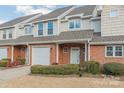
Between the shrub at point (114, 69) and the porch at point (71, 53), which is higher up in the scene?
the porch at point (71, 53)

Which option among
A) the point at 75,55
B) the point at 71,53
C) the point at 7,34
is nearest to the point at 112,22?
the point at 75,55

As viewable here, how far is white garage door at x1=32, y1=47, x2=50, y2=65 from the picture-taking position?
74.9ft

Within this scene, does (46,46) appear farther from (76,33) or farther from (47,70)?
(47,70)

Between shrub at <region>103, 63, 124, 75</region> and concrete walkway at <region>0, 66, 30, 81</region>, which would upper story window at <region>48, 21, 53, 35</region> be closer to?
concrete walkway at <region>0, 66, 30, 81</region>

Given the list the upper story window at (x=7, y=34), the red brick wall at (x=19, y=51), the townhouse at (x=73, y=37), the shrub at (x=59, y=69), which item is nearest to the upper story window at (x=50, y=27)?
the townhouse at (x=73, y=37)

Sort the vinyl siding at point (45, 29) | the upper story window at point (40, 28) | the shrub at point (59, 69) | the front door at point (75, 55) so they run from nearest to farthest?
the shrub at point (59, 69), the front door at point (75, 55), the vinyl siding at point (45, 29), the upper story window at point (40, 28)

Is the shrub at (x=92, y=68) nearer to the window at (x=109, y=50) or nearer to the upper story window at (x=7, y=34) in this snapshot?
the window at (x=109, y=50)

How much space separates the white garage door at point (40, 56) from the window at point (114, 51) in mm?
7673

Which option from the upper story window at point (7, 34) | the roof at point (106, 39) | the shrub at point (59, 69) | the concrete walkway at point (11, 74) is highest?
the upper story window at point (7, 34)

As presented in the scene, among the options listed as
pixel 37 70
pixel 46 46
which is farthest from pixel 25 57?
pixel 37 70

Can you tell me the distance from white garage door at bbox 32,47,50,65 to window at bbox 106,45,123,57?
7673 millimetres

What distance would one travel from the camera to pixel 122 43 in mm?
16969

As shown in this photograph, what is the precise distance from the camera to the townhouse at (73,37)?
18234 mm

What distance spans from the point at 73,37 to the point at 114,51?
4.86 m
